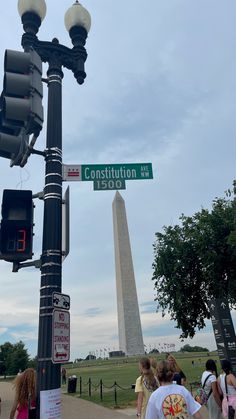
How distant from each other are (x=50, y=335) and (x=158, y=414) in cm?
158

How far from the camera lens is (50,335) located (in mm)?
5000

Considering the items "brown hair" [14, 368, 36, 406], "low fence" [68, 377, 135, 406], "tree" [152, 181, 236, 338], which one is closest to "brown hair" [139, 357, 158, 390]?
"brown hair" [14, 368, 36, 406]

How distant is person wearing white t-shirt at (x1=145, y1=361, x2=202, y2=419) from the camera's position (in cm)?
401

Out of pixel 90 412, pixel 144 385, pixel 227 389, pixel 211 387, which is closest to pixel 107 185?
pixel 144 385

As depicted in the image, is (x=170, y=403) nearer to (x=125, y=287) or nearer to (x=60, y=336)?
(x=60, y=336)

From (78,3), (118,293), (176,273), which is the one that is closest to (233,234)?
(176,273)

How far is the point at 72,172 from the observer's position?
6348 millimetres

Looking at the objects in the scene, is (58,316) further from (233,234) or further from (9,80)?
(233,234)

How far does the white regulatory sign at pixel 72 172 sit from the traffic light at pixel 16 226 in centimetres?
94

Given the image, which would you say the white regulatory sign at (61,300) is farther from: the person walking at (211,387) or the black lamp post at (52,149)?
the person walking at (211,387)

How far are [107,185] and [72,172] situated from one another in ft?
1.94

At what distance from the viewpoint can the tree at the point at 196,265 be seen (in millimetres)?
24047

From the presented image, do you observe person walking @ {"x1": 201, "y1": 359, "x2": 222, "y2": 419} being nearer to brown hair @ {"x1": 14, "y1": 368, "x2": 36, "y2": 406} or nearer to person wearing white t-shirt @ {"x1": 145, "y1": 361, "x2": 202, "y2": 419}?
brown hair @ {"x1": 14, "y1": 368, "x2": 36, "y2": 406}

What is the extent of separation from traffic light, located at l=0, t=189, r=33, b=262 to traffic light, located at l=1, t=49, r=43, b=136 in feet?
2.92
